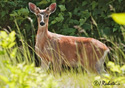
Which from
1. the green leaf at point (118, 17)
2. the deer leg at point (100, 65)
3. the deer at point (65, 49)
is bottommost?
the deer leg at point (100, 65)

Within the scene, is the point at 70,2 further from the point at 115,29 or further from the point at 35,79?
the point at 35,79

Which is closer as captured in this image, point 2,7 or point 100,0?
point 100,0

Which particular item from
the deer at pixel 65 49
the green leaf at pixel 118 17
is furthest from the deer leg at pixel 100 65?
the green leaf at pixel 118 17

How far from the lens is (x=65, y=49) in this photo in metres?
5.66

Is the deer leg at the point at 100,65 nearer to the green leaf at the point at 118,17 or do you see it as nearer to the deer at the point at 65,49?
the deer at the point at 65,49

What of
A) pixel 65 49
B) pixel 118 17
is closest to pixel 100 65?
pixel 65 49

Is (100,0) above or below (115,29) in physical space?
above

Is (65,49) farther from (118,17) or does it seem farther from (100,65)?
(118,17)

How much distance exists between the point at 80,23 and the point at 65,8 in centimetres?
49

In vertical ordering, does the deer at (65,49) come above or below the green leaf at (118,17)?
below

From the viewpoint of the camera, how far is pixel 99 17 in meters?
6.35

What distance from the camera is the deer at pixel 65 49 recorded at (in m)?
5.52

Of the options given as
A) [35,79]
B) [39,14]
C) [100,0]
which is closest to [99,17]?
[100,0]

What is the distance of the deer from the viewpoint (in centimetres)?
552
